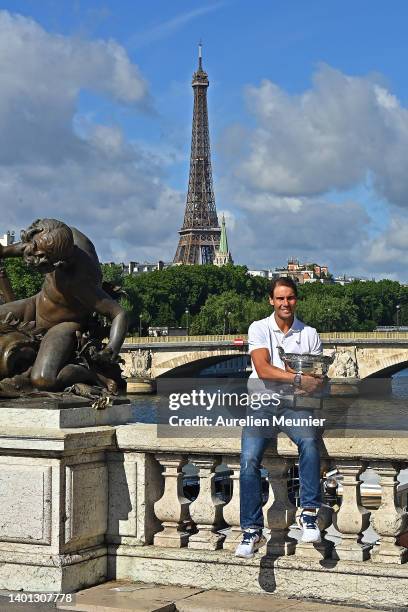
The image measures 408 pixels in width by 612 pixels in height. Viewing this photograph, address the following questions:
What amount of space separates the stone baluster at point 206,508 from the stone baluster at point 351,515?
678 mm

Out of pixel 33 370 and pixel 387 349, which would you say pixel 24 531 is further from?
pixel 387 349

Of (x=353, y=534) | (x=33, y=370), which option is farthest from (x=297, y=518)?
(x=33, y=370)

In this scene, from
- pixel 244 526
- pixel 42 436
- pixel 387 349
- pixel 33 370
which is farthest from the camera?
pixel 387 349

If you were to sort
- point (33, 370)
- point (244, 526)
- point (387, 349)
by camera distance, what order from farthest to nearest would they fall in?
point (387, 349), point (33, 370), point (244, 526)

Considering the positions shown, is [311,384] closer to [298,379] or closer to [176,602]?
[298,379]

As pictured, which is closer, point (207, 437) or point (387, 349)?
point (207, 437)

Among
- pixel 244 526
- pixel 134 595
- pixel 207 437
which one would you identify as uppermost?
pixel 207 437

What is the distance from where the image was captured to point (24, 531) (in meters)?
5.84

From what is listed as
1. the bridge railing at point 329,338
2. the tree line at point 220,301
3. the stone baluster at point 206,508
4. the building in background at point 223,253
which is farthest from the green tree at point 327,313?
the stone baluster at point 206,508

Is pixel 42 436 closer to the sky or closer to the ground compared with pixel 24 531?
closer to the sky

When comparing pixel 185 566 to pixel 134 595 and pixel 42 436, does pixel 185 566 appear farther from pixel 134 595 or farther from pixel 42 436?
pixel 42 436

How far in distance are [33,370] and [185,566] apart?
131cm

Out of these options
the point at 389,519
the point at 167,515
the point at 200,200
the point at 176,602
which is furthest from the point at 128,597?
the point at 200,200

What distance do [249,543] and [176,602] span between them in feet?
1.72
